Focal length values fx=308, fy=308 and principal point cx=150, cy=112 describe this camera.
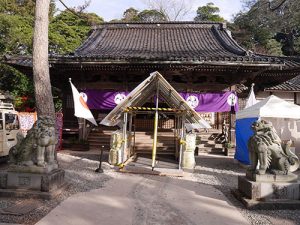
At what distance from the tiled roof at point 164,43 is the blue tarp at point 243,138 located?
3.04m

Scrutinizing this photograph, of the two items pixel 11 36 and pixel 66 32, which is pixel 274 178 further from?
pixel 66 32

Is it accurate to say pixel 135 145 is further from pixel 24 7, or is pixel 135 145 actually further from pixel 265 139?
pixel 24 7

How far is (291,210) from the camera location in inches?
233

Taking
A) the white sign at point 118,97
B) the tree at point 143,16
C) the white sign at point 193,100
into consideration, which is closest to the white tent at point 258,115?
the white sign at point 193,100

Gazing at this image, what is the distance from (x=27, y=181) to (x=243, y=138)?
8.02 metres

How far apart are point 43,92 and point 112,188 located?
3770 mm

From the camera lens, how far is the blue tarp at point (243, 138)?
36.8ft

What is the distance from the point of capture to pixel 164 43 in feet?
59.4

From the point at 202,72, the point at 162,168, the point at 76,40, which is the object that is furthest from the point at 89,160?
the point at 76,40

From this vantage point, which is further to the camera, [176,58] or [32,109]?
[32,109]

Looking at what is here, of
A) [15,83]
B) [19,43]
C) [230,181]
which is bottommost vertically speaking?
[230,181]

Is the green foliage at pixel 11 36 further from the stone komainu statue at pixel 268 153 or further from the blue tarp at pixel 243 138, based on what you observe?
the stone komainu statue at pixel 268 153

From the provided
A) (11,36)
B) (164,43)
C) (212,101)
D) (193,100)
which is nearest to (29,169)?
(193,100)

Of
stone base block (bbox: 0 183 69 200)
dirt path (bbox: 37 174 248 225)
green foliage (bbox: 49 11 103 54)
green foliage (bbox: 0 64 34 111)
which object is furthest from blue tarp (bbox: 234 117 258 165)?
green foliage (bbox: 0 64 34 111)
